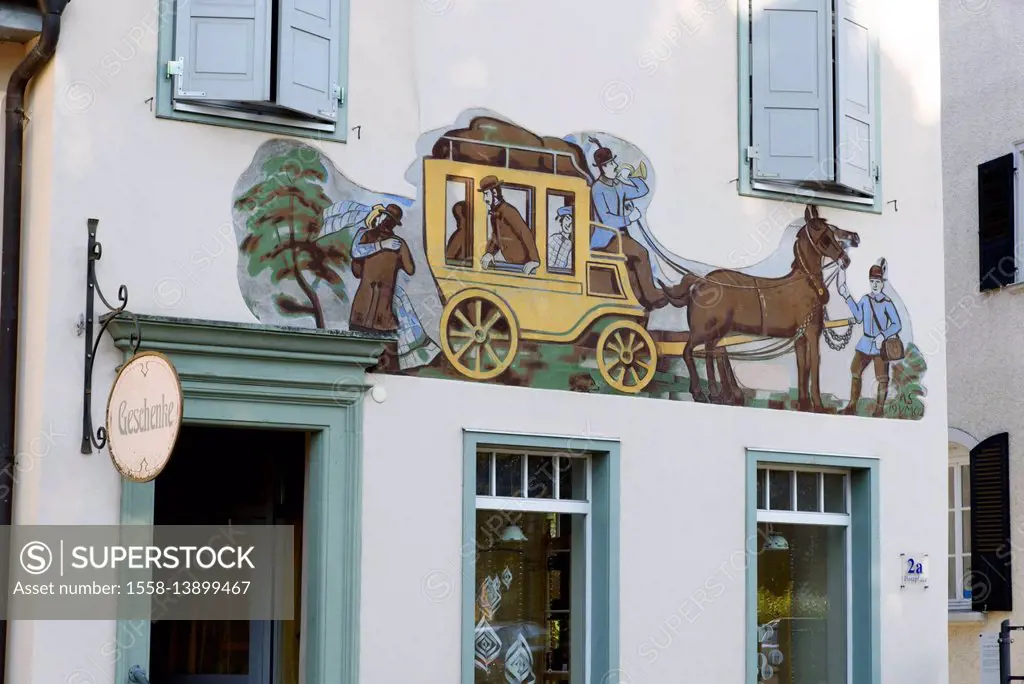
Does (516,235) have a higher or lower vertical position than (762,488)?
higher

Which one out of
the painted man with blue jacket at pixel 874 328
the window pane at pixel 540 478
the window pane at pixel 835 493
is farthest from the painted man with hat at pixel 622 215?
the window pane at pixel 835 493

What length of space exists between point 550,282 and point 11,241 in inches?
126

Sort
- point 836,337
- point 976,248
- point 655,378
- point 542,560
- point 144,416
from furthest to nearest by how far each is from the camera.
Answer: point 976,248 < point 836,337 < point 655,378 < point 542,560 < point 144,416

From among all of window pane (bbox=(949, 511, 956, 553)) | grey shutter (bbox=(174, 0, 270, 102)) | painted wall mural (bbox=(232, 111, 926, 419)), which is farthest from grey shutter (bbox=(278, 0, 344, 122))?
window pane (bbox=(949, 511, 956, 553))

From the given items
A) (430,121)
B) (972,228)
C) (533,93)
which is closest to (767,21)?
(533,93)

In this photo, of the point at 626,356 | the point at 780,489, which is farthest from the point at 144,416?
the point at 780,489

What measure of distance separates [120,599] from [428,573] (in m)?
1.81

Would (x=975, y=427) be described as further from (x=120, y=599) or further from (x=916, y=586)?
(x=120, y=599)

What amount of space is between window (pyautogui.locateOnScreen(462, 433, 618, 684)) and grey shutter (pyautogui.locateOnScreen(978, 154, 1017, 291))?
6.81 meters

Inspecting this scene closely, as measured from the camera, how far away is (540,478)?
10.4 meters

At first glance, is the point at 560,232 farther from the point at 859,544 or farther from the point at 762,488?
the point at 859,544

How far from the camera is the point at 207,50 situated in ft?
30.6

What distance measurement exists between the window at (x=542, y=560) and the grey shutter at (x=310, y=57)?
2169mm

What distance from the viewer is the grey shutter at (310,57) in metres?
9.45
